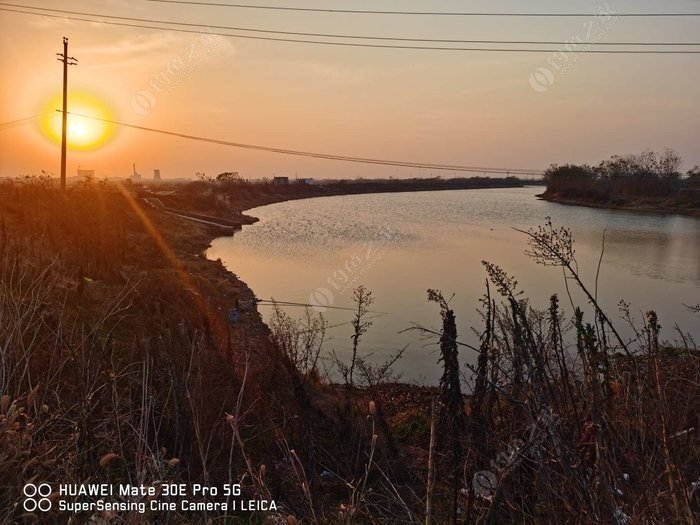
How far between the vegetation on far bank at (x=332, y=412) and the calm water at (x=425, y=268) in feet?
6.09

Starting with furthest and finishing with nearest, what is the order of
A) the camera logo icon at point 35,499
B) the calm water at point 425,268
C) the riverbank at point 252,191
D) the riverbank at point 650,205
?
the riverbank at point 650,205
the riverbank at point 252,191
the calm water at point 425,268
the camera logo icon at point 35,499

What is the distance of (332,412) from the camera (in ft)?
27.1

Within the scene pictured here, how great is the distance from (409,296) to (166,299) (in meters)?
9.67

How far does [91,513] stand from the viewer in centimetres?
284

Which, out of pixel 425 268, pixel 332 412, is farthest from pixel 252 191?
pixel 332 412

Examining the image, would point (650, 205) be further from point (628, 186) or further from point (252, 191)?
point (252, 191)

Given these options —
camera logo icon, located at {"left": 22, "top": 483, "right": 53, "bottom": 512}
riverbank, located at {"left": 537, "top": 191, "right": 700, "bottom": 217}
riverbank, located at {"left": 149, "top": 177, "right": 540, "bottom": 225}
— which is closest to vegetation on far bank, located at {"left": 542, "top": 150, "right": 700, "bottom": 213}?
riverbank, located at {"left": 537, "top": 191, "right": 700, "bottom": 217}

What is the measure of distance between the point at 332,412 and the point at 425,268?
16.5m

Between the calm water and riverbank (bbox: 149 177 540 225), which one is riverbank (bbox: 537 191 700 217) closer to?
the calm water

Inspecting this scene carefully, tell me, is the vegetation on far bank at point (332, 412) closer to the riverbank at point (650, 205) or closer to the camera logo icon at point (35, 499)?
the camera logo icon at point (35, 499)

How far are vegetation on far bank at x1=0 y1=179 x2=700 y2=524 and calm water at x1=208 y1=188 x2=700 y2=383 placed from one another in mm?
1857

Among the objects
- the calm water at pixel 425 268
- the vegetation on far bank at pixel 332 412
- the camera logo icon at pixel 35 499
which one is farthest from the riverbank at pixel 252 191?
the camera logo icon at pixel 35 499

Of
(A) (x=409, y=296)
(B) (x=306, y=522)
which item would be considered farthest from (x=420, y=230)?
(B) (x=306, y=522)

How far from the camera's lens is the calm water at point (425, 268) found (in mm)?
15867
